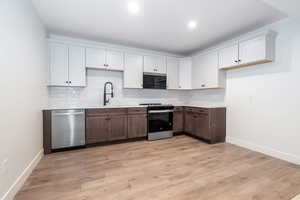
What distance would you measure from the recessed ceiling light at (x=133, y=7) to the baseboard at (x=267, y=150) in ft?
11.6

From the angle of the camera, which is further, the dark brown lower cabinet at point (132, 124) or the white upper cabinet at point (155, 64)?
the white upper cabinet at point (155, 64)

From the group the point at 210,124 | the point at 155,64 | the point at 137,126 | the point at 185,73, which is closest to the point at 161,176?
the point at 137,126

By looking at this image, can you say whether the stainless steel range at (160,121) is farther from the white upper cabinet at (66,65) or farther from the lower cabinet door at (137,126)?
the white upper cabinet at (66,65)

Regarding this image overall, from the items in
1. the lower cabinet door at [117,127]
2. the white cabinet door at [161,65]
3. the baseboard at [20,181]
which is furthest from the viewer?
the white cabinet door at [161,65]

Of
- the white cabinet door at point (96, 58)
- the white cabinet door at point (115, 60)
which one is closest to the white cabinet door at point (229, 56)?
the white cabinet door at point (115, 60)

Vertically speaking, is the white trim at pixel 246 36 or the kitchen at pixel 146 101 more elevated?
the white trim at pixel 246 36

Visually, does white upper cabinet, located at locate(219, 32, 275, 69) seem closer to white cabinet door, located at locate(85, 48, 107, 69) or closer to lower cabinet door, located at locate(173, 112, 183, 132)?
lower cabinet door, located at locate(173, 112, 183, 132)

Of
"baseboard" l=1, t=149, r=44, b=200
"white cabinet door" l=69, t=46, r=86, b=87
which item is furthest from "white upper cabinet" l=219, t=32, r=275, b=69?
"baseboard" l=1, t=149, r=44, b=200

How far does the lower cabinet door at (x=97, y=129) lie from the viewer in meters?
3.19

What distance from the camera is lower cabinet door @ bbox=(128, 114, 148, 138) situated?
142 inches

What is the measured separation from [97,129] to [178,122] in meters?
2.30

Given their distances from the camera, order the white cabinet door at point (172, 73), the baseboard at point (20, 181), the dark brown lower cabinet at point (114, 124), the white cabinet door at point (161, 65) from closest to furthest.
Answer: the baseboard at point (20, 181)
the dark brown lower cabinet at point (114, 124)
the white cabinet door at point (161, 65)
the white cabinet door at point (172, 73)

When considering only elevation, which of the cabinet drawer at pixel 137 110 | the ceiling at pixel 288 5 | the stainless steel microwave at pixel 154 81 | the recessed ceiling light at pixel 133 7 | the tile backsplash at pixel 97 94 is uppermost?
the recessed ceiling light at pixel 133 7

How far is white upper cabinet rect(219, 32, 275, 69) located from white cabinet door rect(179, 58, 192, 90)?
117 centimetres
